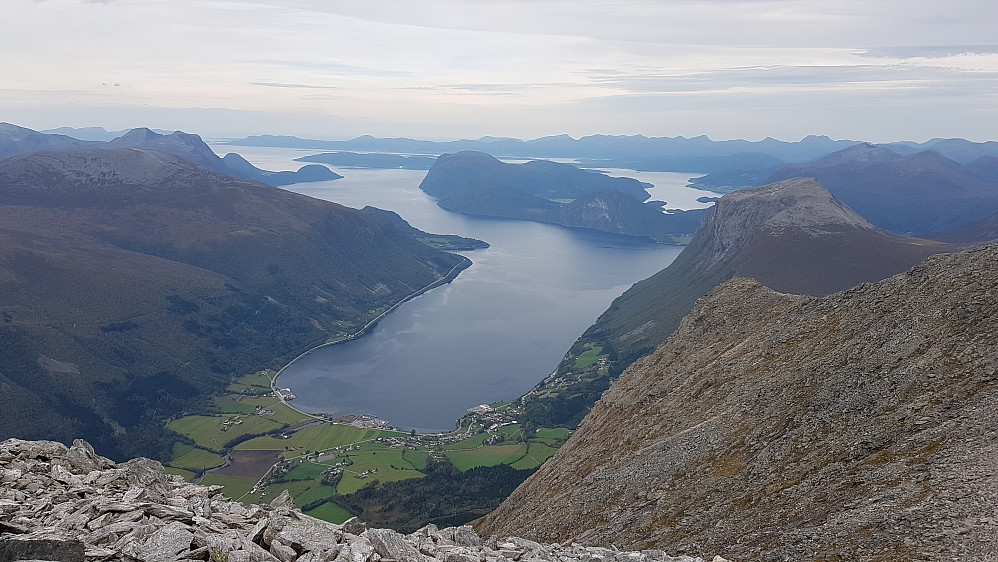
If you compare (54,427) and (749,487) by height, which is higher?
(749,487)

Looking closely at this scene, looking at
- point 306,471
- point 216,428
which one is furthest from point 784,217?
point 216,428

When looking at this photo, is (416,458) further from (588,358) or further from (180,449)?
(588,358)

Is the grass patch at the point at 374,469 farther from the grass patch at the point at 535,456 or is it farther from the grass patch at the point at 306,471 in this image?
the grass patch at the point at 535,456

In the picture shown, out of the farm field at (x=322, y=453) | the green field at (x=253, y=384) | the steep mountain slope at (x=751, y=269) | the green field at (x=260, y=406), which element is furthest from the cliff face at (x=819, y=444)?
the green field at (x=253, y=384)

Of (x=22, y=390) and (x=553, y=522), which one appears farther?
(x=22, y=390)

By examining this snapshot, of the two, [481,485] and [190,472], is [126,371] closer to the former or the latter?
[190,472]

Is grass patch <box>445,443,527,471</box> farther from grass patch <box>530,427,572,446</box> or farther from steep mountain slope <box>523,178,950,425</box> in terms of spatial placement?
A: steep mountain slope <box>523,178,950,425</box>

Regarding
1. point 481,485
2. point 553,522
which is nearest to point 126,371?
point 481,485
